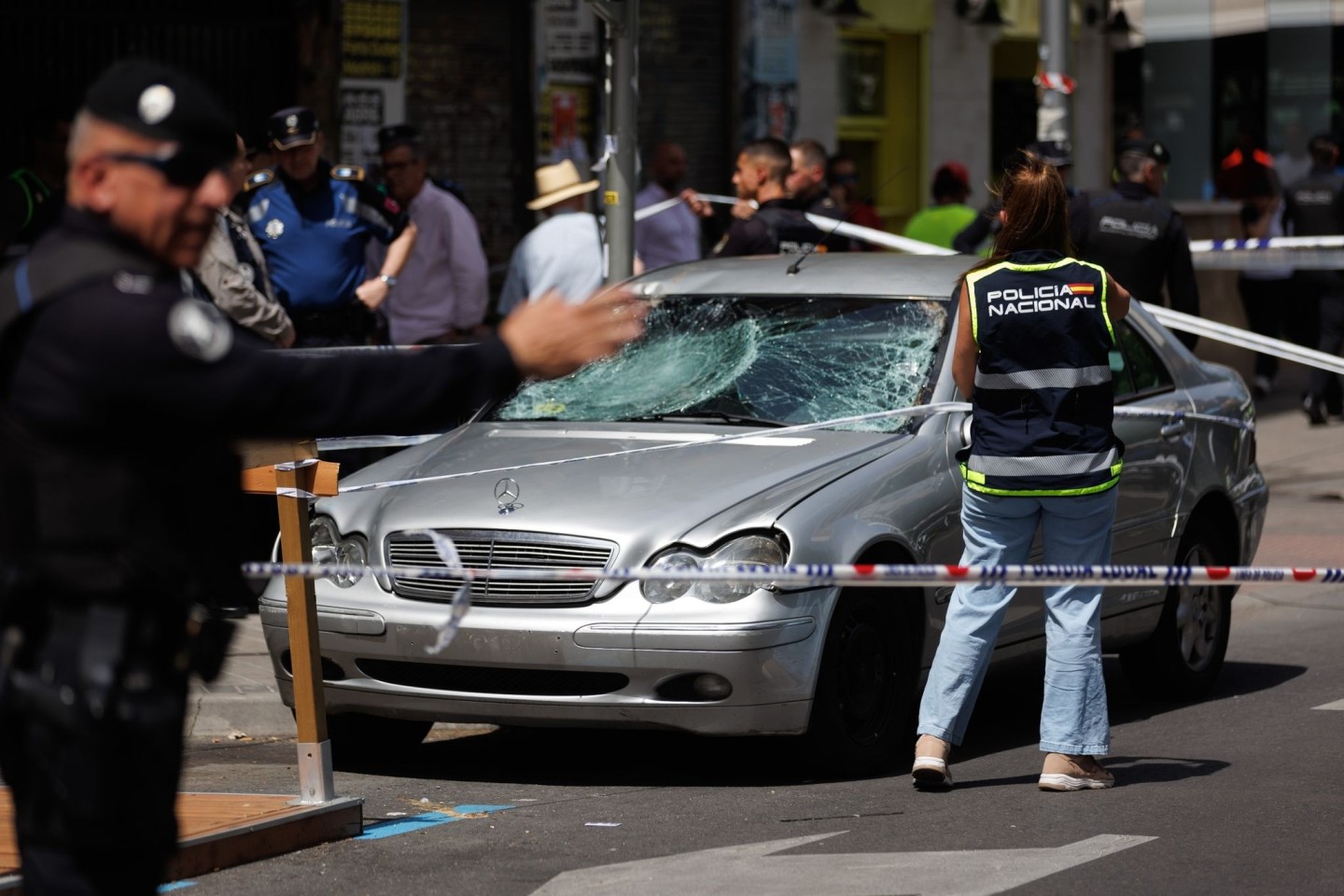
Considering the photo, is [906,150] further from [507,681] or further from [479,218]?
[507,681]

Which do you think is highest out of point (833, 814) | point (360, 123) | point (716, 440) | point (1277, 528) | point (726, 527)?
point (360, 123)

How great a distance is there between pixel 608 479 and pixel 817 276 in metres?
1.52

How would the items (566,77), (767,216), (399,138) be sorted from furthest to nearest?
(566,77), (767,216), (399,138)

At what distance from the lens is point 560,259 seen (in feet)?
35.0

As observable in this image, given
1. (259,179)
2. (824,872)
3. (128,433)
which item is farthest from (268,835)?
(259,179)

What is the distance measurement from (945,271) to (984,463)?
4.97 feet

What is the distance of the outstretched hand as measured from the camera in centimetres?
329

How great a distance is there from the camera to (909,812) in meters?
6.17

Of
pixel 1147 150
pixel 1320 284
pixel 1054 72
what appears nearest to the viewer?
pixel 1147 150

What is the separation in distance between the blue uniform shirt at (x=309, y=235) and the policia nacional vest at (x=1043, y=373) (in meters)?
3.73

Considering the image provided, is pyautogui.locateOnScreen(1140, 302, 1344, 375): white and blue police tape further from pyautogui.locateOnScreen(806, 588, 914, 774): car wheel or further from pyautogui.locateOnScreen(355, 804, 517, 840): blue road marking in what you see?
pyautogui.locateOnScreen(355, 804, 517, 840): blue road marking

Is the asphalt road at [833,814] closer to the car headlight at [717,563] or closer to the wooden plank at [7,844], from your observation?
the wooden plank at [7,844]

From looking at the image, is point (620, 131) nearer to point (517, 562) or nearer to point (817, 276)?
point (817, 276)

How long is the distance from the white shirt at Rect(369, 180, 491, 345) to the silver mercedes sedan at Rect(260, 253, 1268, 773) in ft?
8.52
